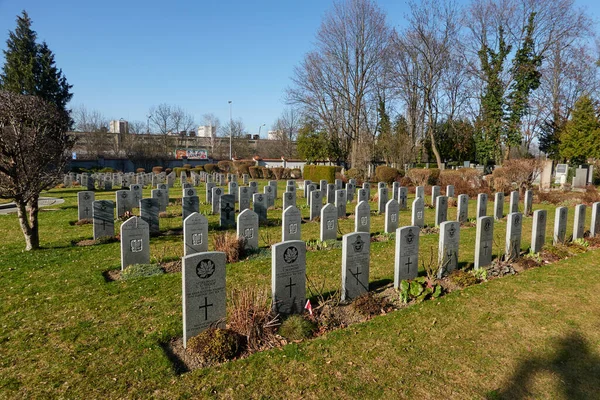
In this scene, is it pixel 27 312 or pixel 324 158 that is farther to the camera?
pixel 324 158

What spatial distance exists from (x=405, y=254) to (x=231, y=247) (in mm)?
3922

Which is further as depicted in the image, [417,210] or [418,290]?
[417,210]

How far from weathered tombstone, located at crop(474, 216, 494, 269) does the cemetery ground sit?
0.72 meters

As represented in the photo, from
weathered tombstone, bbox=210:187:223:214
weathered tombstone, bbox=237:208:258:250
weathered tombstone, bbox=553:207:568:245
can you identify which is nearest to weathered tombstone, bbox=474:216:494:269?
weathered tombstone, bbox=553:207:568:245

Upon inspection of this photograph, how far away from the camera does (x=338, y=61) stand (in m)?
36.0

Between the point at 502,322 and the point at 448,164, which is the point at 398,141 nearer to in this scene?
the point at 448,164

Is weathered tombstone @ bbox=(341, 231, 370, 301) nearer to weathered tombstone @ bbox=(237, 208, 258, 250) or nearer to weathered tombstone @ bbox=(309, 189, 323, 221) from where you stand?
weathered tombstone @ bbox=(237, 208, 258, 250)

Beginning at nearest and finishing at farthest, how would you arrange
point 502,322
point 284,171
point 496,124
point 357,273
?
point 502,322, point 357,273, point 496,124, point 284,171

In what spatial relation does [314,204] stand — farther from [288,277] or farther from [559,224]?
[288,277]

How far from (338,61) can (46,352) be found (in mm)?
35235

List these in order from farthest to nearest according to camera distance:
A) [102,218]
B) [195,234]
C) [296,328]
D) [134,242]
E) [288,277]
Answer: [102,218], [195,234], [134,242], [288,277], [296,328]

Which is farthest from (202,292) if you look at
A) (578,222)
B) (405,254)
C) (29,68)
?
(29,68)

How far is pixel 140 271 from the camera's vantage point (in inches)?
302

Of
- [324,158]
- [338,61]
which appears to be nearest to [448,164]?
[324,158]
